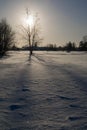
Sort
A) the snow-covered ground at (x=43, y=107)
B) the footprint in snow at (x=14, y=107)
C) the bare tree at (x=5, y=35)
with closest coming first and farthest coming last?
the snow-covered ground at (x=43, y=107) < the footprint in snow at (x=14, y=107) < the bare tree at (x=5, y=35)

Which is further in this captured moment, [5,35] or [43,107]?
[5,35]

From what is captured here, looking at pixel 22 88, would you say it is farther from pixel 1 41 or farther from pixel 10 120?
pixel 1 41

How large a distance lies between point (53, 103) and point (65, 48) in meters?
143

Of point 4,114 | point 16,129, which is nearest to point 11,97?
point 4,114

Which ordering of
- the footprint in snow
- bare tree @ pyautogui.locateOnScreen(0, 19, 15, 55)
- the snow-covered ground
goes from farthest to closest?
bare tree @ pyautogui.locateOnScreen(0, 19, 15, 55) → the footprint in snow → the snow-covered ground

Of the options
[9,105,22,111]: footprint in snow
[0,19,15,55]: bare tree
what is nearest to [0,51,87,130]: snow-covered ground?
[9,105,22,111]: footprint in snow

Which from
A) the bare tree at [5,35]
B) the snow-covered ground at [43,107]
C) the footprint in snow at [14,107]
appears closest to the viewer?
the snow-covered ground at [43,107]

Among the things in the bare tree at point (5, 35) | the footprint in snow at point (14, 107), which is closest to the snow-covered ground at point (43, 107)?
the footprint in snow at point (14, 107)

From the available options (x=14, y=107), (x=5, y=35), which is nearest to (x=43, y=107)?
(x=14, y=107)

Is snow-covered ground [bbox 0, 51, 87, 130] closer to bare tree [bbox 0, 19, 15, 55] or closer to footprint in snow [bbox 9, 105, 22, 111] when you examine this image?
footprint in snow [bbox 9, 105, 22, 111]

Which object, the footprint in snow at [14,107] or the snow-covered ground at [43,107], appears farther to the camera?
the footprint in snow at [14,107]

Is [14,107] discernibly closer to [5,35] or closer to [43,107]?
[43,107]

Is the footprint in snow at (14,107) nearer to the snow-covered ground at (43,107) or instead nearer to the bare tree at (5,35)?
the snow-covered ground at (43,107)

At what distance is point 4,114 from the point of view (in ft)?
20.4
